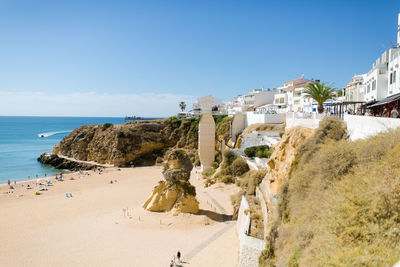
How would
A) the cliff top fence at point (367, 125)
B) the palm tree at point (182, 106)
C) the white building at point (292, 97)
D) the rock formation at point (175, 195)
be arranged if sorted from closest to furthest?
1. the cliff top fence at point (367, 125)
2. the rock formation at point (175, 195)
3. the white building at point (292, 97)
4. the palm tree at point (182, 106)

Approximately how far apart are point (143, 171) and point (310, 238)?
37120 mm

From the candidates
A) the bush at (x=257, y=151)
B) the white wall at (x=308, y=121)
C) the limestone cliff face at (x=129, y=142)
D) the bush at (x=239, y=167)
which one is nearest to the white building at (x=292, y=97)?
the bush at (x=257, y=151)

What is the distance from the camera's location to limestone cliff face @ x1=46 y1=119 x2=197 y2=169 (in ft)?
162

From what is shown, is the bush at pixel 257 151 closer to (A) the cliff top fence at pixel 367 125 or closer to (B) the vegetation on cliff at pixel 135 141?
(A) the cliff top fence at pixel 367 125

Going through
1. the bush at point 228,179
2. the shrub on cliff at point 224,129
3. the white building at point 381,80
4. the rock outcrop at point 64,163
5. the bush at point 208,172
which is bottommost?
the rock outcrop at point 64,163

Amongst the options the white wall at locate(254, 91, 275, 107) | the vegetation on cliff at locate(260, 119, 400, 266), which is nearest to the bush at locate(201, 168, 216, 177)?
the vegetation on cliff at locate(260, 119, 400, 266)

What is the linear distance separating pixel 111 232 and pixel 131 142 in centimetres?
3385

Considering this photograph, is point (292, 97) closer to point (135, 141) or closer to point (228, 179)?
point (228, 179)

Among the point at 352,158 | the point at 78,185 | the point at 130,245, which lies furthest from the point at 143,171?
the point at 352,158

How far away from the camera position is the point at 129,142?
4988cm

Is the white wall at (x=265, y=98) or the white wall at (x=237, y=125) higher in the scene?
the white wall at (x=265, y=98)

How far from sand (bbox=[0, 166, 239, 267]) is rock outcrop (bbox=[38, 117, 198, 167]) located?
21.7 meters

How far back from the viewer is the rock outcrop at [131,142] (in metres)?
49.3

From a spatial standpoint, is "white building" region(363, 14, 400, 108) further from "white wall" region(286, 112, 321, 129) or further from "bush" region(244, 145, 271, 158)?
"bush" region(244, 145, 271, 158)
